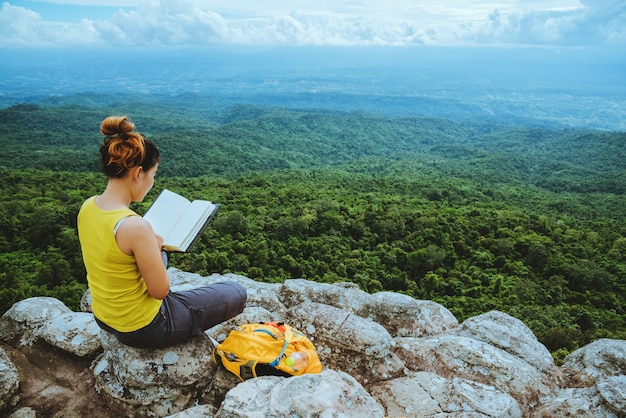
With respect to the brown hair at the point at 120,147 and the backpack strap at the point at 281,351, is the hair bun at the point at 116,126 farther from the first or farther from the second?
the backpack strap at the point at 281,351

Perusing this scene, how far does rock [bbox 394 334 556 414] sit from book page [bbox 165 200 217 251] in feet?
13.0

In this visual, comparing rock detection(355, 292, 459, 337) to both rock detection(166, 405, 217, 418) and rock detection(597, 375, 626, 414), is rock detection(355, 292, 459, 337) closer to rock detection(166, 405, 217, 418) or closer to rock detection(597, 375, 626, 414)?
rock detection(597, 375, 626, 414)

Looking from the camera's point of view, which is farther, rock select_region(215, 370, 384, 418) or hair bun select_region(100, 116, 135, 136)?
rock select_region(215, 370, 384, 418)

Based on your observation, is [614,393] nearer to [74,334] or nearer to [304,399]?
[304,399]

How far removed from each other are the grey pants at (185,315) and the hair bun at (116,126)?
6.44ft

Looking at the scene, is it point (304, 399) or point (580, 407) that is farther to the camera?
point (580, 407)

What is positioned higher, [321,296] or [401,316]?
[321,296]

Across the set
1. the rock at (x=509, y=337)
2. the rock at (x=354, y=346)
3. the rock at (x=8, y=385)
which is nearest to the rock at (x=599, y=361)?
the rock at (x=509, y=337)

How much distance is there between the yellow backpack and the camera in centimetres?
407

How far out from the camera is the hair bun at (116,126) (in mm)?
3004

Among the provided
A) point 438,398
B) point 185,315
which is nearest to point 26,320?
point 185,315

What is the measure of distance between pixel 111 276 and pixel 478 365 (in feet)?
17.6

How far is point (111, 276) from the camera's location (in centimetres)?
336

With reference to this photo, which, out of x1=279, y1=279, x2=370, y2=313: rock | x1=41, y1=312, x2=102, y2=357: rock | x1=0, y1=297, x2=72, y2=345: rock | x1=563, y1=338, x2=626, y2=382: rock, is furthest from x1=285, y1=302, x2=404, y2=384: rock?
x1=0, y1=297, x2=72, y2=345: rock
